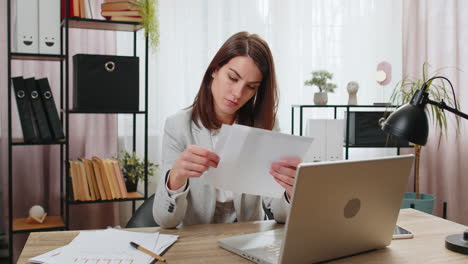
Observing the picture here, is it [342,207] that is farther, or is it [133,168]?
[133,168]

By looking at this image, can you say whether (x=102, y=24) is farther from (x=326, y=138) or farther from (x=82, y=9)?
(x=326, y=138)

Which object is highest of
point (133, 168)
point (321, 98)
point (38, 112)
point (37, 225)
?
point (321, 98)

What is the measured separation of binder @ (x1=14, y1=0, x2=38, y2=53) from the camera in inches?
95.7

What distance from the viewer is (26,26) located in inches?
96.4

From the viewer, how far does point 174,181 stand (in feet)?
4.70

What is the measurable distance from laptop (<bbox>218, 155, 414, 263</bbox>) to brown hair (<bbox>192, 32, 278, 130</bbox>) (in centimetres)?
64

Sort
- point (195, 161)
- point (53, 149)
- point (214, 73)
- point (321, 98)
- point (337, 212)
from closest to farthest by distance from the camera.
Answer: point (337, 212) < point (195, 161) < point (214, 73) < point (53, 149) < point (321, 98)

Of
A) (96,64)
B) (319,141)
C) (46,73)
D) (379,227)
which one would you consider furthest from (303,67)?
(379,227)

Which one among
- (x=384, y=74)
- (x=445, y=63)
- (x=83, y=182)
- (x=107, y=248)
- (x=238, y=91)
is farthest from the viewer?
(x=445, y=63)

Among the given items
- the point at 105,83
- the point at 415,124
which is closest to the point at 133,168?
the point at 105,83

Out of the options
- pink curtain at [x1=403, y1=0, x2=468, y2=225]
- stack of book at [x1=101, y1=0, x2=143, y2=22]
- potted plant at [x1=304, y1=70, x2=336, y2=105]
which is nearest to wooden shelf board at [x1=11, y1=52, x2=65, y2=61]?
stack of book at [x1=101, y1=0, x2=143, y2=22]

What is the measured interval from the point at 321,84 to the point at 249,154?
6.32ft

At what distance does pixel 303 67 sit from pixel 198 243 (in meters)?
2.20

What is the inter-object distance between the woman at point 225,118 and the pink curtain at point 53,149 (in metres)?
1.29
